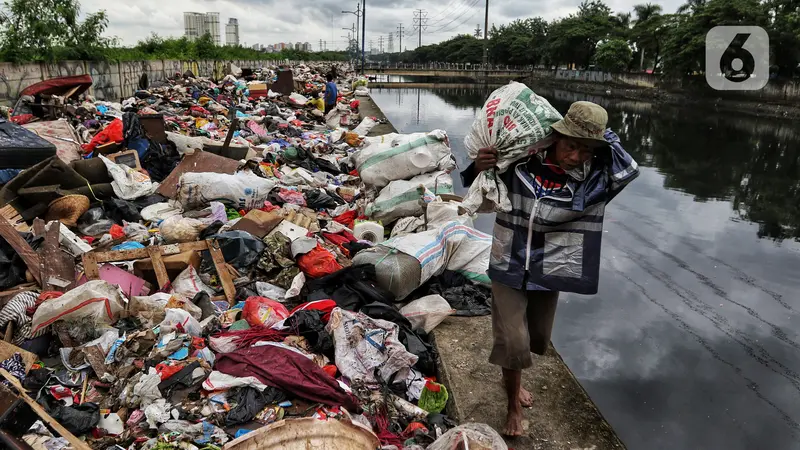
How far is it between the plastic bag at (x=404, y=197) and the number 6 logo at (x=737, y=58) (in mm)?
26687

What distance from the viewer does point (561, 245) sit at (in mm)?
2105

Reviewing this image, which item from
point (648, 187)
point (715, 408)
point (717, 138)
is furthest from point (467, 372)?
point (717, 138)

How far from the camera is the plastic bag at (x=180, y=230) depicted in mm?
3975

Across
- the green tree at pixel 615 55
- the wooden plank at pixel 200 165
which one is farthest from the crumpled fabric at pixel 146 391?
the green tree at pixel 615 55

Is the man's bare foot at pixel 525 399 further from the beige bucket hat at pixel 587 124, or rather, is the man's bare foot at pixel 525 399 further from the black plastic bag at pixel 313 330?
the beige bucket hat at pixel 587 124

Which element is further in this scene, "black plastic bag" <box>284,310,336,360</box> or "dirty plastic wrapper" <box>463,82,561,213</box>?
"black plastic bag" <box>284,310,336,360</box>

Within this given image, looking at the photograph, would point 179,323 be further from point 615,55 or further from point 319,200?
point 615,55

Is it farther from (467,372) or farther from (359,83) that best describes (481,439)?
(359,83)

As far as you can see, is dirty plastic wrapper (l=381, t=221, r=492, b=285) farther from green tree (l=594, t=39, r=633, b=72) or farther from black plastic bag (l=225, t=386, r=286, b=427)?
green tree (l=594, t=39, r=633, b=72)

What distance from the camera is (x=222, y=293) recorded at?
11.1 ft

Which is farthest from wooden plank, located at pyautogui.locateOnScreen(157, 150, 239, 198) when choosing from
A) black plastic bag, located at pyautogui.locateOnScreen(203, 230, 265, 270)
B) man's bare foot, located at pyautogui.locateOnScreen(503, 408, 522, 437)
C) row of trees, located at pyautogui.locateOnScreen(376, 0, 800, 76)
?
row of trees, located at pyautogui.locateOnScreen(376, 0, 800, 76)

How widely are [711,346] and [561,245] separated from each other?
129 inches

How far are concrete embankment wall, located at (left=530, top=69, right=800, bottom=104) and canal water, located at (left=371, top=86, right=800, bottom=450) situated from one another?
691 inches

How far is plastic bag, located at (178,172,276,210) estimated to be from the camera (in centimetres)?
467
